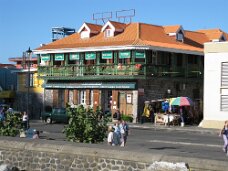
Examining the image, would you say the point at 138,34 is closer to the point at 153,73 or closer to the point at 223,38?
the point at 153,73

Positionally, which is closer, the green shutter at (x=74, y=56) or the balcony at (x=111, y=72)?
the balcony at (x=111, y=72)

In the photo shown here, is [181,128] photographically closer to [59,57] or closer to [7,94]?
[59,57]

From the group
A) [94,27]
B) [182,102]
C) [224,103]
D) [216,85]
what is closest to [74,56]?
[94,27]

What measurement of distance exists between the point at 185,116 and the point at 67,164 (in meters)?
27.8

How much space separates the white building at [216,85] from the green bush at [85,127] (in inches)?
821

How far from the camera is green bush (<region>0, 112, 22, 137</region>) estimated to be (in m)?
20.8

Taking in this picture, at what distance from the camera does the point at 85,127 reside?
18.4 metres

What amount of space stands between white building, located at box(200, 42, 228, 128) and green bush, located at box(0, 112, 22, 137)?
65.6ft

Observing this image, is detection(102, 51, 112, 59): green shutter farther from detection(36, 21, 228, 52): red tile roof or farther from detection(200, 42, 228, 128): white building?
detection(200, 42, 228, 128): white building

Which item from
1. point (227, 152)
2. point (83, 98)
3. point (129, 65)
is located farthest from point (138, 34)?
point (227, 152)

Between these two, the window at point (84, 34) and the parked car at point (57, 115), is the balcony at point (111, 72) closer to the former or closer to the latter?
the window at point (84, 34)

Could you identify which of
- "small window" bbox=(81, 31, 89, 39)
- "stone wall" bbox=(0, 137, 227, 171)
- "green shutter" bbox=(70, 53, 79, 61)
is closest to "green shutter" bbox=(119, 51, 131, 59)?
"green shutter" bbox=(70, 53, 79, 61)

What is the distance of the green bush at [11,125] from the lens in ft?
68.3

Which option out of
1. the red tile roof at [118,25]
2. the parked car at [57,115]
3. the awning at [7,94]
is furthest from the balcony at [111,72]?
the awning at [7,94]
